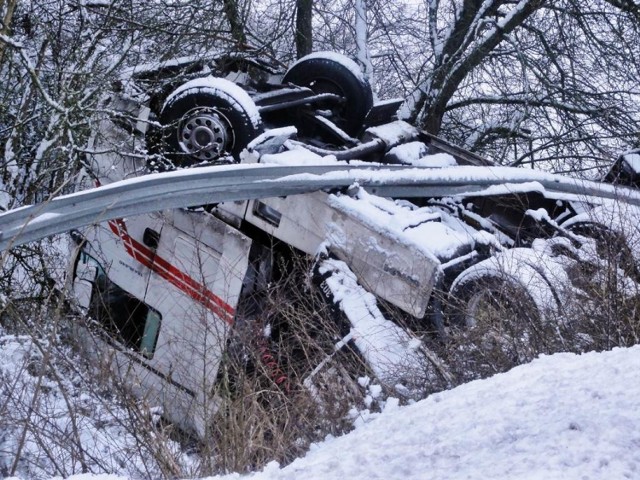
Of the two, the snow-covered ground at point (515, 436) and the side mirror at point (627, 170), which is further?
the side mirror at point (627, 170)

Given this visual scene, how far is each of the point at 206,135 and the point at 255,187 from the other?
88cm

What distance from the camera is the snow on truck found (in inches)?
156

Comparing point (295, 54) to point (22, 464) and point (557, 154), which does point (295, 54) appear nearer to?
point (557, 154)

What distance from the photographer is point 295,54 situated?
372 inches

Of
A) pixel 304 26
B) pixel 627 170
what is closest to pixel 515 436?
pixel 627 170

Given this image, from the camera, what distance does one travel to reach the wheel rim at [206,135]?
4910mm

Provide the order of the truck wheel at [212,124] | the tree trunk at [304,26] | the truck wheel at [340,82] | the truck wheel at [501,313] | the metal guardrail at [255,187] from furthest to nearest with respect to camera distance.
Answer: the tree trunk at [304,26]
the truck wheel at [340,82]
the truck wheel at [212,124]
the metal guardrail at [255,187]
the truck wheel at [501,313]

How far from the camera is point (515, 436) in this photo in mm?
2027

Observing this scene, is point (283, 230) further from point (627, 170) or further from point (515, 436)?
point (515, 436)

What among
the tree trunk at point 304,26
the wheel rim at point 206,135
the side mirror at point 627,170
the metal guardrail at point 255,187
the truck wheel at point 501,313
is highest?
the tree trunk at point 304,26

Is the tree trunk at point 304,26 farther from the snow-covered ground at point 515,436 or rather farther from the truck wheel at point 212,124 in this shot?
the snow-covered ground at point 515,436

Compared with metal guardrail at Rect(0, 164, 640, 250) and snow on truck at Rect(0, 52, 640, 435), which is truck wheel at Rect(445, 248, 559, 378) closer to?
snow on truck at Rect(0, 52, 640, 435)

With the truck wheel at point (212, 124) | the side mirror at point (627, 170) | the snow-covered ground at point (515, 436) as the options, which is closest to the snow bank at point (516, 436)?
the snow-covered ground at point (515, 436)

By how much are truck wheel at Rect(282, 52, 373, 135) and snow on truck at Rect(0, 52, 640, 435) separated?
29cm
